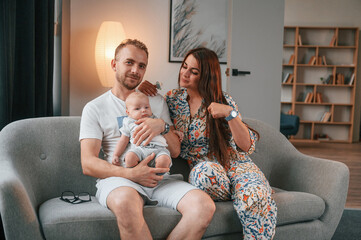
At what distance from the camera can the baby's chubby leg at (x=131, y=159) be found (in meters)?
1.70

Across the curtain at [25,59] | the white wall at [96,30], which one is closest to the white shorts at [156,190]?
the curtain at [25,59]

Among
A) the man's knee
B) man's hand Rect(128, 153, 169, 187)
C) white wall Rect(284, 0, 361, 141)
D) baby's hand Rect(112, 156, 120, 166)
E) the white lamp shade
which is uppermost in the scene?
white wall Rect(284, 0, 361, 141)

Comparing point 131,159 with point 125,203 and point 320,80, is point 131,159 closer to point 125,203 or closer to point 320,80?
point 125,203

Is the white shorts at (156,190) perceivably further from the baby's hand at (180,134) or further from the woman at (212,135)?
the baby's hand at (180,134)

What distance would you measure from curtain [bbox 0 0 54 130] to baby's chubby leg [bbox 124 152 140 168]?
83 cm

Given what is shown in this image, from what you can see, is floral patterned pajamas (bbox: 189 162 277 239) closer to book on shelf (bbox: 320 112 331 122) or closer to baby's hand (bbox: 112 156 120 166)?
baby's hand (bbox: 112 156 120 166)

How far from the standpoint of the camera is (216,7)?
416cm

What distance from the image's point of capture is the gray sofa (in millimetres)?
1526

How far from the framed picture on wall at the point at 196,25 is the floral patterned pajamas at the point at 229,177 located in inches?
83.4

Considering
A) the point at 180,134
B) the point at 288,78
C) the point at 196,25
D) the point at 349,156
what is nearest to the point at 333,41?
the point at 288,78

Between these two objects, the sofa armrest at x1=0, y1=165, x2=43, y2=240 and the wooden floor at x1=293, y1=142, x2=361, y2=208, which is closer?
the sofa armrest at x1=0, y1=165, x2=43, y2=240

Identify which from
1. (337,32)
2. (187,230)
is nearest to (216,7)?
(187,230)

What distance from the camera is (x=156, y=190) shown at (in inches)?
70.3

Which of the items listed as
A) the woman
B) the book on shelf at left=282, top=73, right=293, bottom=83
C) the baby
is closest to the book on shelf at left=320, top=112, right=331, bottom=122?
the book on shelf at left=282, top=73, right=293, bottom=83
